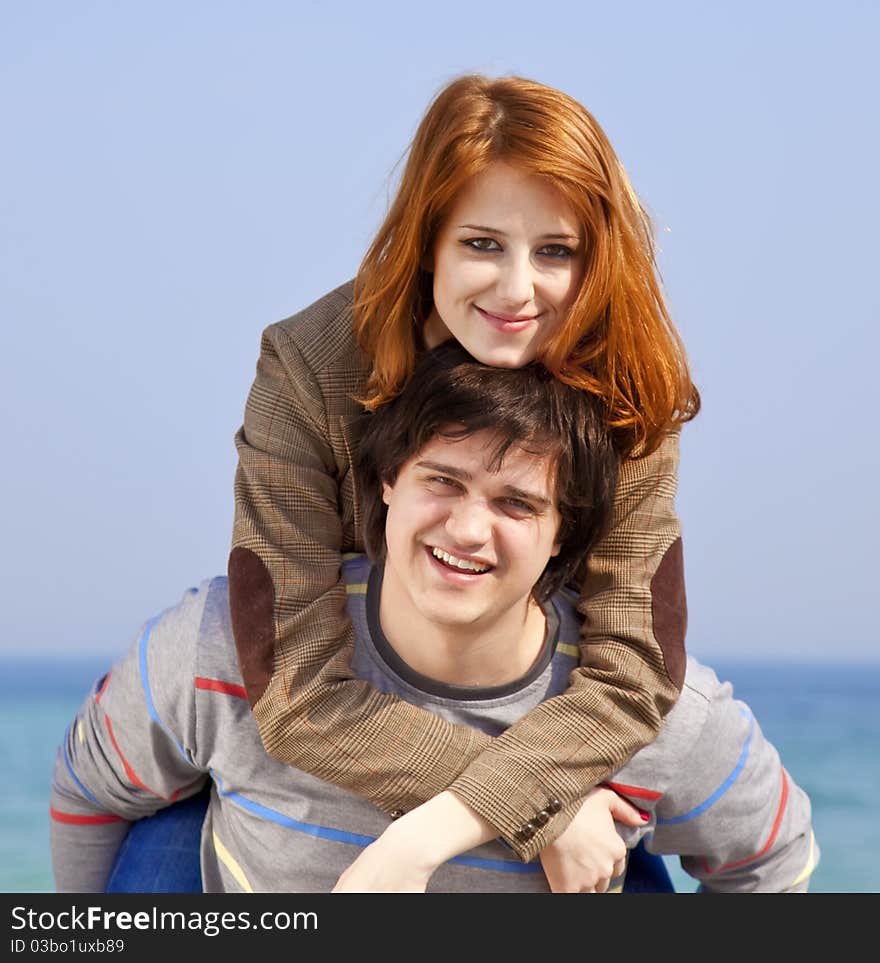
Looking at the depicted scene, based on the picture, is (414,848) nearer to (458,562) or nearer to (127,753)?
(458,562)

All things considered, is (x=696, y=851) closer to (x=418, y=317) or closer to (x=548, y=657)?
(x=548, y=657)

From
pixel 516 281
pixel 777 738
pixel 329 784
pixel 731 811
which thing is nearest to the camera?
pixel 516 281

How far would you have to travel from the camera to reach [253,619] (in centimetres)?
247

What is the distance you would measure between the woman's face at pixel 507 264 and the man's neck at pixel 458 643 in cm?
42

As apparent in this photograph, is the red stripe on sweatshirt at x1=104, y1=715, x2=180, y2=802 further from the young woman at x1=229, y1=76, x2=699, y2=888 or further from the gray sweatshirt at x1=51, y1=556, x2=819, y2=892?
the young woman at x1=229, y1=76, x2=699, y2=888

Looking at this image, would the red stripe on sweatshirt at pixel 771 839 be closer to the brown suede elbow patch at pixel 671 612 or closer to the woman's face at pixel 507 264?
the brown suede elbow patch at pixel 671 612

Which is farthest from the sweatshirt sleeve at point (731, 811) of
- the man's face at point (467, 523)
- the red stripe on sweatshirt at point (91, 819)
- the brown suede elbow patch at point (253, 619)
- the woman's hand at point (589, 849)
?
the red stripe on sweatshirt at point (91, 819)

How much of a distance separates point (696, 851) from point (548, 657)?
447mm

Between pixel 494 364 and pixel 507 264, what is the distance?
0.52ft

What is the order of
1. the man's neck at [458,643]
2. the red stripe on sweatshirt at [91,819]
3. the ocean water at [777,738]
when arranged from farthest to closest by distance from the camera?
1. the ocean water at [777,738]
2. the red stripe on sweatshirt at [91,819]
3. the man's neck at [458,643]

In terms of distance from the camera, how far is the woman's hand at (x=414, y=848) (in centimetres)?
230

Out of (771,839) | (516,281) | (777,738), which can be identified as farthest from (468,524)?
(777,738)
